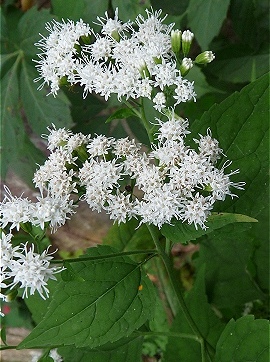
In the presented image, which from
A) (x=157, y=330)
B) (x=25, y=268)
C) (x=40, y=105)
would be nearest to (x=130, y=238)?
(x=157, y=330)

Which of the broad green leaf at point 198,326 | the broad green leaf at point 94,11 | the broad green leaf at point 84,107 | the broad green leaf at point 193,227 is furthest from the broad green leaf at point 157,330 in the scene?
the broad green leaf at point 94,11

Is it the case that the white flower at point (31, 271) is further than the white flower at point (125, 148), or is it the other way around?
the white flower at point (125, 148)

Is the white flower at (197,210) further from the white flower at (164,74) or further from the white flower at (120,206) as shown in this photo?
the white flower at (164,74)

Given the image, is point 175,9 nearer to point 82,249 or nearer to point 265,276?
point 265,276

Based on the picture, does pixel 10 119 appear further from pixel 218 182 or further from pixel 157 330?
pixel 157 330

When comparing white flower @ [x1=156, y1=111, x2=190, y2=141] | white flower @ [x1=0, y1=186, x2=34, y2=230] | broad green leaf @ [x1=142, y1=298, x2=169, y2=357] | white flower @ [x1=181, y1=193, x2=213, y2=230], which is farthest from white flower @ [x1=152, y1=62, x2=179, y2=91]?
broad green leaf @ [x1=142, y1=298, x2=169, y2=357]

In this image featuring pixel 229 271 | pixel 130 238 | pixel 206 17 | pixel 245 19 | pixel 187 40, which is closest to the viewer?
pixel 187 40

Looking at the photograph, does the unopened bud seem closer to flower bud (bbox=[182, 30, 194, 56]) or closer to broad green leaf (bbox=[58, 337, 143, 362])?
flower bud (bbox=[182, 30, 194, 56])
